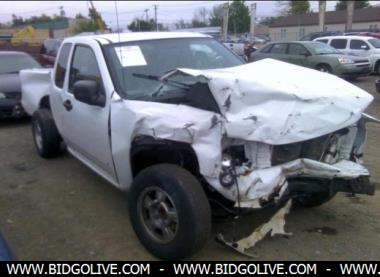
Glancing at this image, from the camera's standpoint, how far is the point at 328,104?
11.6ft

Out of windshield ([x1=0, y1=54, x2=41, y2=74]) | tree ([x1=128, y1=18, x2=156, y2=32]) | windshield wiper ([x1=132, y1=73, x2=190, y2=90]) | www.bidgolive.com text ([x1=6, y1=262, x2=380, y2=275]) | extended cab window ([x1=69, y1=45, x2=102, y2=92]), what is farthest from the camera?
windshield ([x1=0, y1=54, x2=41, y2=74])

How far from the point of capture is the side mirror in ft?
13.8

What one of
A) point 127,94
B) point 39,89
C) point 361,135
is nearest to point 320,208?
point 361,135

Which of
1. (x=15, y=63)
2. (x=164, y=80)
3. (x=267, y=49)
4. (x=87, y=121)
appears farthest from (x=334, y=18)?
(x=164, y=80)

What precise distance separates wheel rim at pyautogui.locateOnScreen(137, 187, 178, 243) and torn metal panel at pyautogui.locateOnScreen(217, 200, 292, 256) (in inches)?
16.9

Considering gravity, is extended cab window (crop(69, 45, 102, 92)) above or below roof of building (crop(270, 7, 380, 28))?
above

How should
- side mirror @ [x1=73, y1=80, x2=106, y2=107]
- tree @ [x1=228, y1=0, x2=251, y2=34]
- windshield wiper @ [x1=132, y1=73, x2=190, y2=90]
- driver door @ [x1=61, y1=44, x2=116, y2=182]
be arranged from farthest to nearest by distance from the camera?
tree @ [x1=228, y1=0, x2=251, y2=34] < driver door @ [x1=61, y1=44, x2=116, y2=182] < side mirror @ [x1=73, y1=80, x2=106, y2=107] < windshield wiper @ [x1=132, y1=73, x2=190, y2=90]

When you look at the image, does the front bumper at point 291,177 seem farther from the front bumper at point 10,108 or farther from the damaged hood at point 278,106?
the front bumper at point 10,108

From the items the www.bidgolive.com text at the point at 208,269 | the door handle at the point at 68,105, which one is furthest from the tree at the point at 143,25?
the www.bidgolive.com text at the point at 208,269

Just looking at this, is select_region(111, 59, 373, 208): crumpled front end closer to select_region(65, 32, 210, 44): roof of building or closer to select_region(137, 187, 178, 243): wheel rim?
select_region(137, 187, 178, 243): wheel rim

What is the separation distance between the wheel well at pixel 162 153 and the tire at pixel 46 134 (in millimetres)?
2650

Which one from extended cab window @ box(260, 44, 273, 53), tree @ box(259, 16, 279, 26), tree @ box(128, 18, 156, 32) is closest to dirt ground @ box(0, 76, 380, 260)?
tree @ box(128, 18, 156, 32)

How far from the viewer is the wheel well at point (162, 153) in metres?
3.59

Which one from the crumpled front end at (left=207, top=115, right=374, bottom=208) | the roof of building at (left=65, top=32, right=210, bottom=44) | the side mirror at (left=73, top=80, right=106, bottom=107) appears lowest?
the crumpled front end at (left=207, top=115, right=374, bottom=208)
